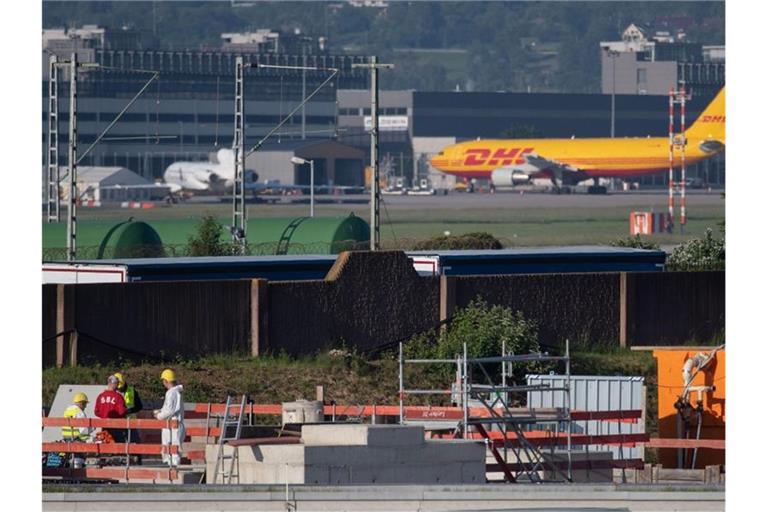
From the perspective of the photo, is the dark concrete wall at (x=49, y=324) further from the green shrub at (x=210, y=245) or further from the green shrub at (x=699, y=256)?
the green shrub at (x=699, y=256)

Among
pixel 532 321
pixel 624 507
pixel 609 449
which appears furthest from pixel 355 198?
pixel 624 507

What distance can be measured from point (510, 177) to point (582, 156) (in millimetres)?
6703

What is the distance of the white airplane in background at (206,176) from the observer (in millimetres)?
147125

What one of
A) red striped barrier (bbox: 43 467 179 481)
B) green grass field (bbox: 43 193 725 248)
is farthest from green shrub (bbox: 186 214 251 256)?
red striped barrier (bbox: 43 467 179 481)

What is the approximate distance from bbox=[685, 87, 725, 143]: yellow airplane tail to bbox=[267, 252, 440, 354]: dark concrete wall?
111485 millimetres

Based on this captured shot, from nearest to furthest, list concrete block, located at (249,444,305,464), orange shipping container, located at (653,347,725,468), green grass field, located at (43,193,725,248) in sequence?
1. concrete block, located at (249,444,305,464)
2. orange shipping container, located at (653,347,725,468)
3. green grass field, located at (43,193,725,248)

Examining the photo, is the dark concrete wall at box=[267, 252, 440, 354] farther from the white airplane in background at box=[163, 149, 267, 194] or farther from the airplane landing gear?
the airplane landing gear

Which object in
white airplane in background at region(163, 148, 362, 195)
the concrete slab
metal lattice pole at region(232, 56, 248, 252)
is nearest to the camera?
the concrete slab

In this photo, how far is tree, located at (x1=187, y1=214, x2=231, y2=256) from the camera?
43.4 m

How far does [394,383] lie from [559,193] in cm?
11339

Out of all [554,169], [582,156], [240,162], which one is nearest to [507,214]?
[582,156]

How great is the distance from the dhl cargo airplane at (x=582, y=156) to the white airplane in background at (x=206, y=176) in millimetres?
21119

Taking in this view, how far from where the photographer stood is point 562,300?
36.1m

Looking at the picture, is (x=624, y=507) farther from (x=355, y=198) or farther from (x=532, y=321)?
(x=355, y=198)
